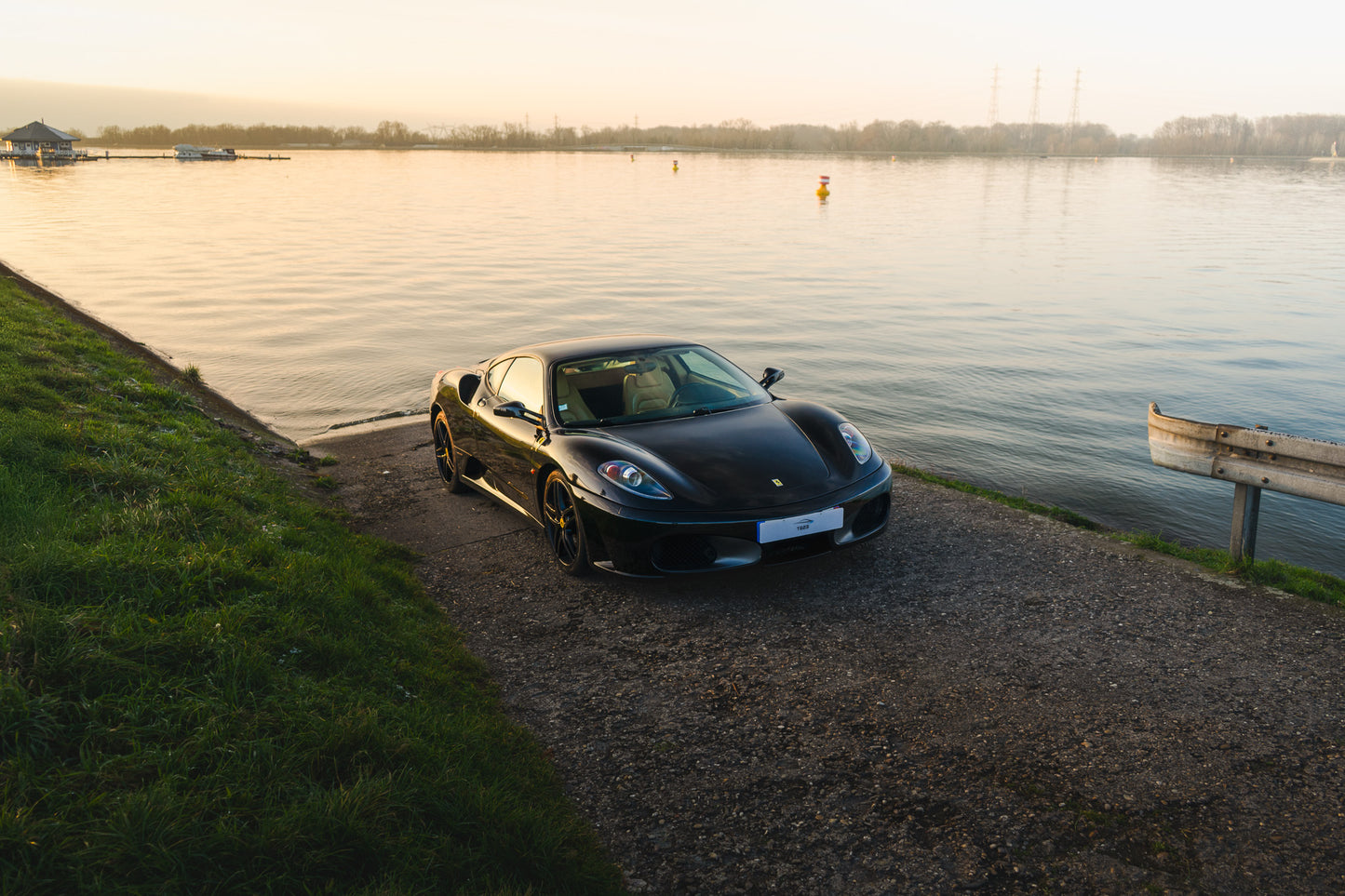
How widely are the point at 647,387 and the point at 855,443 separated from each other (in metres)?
1.53

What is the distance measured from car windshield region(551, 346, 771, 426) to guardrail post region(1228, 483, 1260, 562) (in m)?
3.07

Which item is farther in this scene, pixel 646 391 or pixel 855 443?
pixel 646 391

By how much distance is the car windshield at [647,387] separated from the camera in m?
6.23

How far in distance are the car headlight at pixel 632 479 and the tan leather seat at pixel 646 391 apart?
89cm

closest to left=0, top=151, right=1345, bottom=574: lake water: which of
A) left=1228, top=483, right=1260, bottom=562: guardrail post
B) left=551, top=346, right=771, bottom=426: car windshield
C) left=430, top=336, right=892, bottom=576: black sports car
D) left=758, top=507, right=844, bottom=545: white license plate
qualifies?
left=1228, top=483, right=1260, bottom=562: guardrail post

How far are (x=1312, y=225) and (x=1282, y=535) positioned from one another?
40.9 m

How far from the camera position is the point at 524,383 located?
21.7 ft

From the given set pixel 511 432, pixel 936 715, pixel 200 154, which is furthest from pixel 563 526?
pixel 200 154

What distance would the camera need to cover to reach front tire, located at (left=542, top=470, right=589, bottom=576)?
5.62 meters

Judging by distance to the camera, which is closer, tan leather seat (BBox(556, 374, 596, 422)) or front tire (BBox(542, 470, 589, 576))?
front tire (BBox(542, 470, 589, 576))

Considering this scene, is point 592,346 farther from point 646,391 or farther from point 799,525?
point 799,525

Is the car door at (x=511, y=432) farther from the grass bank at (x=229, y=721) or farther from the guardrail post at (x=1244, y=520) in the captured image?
the guardrail post at (x=1244, y=520)

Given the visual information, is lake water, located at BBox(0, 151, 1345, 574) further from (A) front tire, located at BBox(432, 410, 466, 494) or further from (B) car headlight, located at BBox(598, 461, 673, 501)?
(B) car headlight, located at BBox(598, 461, 673, 501)

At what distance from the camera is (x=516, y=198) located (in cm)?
6244
